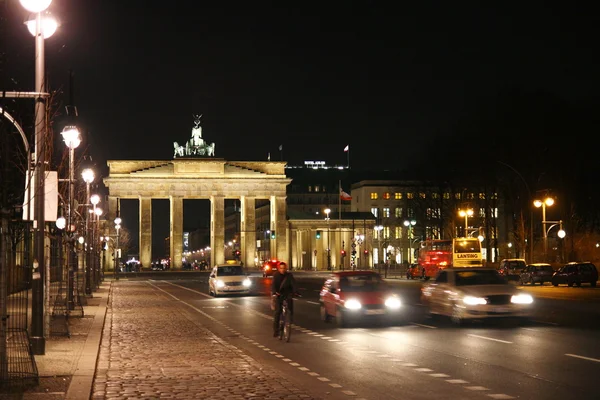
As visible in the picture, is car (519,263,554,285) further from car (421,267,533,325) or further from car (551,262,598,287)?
car (421,267,533,325)

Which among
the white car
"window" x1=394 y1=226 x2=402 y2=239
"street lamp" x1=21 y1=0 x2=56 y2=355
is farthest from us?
"window" x1=394 y1=226 x2=402 y2=239

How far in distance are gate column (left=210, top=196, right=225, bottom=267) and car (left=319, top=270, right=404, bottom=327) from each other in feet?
353

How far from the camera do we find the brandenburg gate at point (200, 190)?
136 metres

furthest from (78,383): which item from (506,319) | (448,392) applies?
(506,319)

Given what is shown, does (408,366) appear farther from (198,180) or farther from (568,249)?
(198,180)

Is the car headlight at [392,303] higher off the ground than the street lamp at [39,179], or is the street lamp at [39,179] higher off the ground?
the street lamp at [39,179]

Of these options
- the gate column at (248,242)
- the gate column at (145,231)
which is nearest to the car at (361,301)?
the gate column at (248,242)

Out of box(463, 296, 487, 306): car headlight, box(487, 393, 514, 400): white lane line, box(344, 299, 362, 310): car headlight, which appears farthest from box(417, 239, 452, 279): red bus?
box(487, 393, 514, 400): white lane line

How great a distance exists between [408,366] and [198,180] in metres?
121

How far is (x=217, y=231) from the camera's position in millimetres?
137000

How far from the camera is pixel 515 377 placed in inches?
608

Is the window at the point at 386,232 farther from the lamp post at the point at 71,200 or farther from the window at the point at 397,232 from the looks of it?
the lamp post at the point at 71,200

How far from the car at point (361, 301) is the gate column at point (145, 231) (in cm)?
10922

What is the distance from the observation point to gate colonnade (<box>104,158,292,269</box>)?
13588 centimetres
